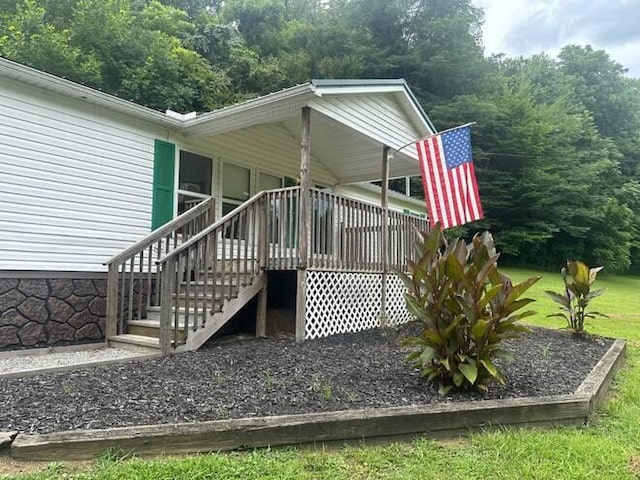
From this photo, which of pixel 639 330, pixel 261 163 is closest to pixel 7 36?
pixel 261 163

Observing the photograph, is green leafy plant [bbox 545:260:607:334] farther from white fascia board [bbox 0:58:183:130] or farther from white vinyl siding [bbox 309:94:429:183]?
white fascia board [bbox 0:58:183:130]

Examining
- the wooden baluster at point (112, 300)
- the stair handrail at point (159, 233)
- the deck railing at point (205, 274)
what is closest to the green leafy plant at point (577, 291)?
the deck railing at point (205, 274)

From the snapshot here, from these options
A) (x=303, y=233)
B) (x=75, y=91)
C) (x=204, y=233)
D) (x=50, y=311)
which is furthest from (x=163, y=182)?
(x=303, y=233)

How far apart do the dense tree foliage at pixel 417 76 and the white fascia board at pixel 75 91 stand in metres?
11.3

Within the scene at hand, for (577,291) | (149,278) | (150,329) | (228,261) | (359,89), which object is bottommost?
(150,329)

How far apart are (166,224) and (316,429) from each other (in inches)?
175

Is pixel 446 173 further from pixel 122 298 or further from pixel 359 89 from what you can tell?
pixel 122 298

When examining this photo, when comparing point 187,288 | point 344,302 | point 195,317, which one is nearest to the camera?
point 187,288

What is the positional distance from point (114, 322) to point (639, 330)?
917 centimetres

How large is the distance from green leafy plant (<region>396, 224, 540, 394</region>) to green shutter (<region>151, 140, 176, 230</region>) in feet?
15.3

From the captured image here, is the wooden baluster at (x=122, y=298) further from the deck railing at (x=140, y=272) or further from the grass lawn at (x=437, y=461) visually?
the grass lawn at (x=437, y=461)

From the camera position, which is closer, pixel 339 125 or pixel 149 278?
pixel 149 278

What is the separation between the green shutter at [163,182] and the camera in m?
7.14

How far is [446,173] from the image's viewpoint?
285 inches
